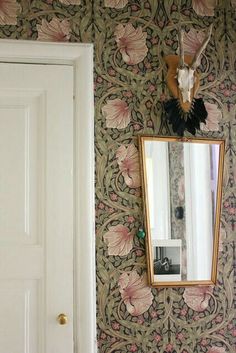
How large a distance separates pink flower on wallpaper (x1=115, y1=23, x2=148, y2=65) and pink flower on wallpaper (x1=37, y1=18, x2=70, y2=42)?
0.23 m

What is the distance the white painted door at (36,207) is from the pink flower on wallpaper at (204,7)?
685mm

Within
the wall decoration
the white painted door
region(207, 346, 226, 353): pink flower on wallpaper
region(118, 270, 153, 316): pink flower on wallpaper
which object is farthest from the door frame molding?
region(207, 346, 226, 353): pink flower on wallpaper

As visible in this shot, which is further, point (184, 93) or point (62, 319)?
point (184, 93)

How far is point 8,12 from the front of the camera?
2.34 metres

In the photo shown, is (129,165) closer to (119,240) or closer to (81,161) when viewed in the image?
(81,161)

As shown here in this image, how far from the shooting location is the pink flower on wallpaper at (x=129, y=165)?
235 centimetres

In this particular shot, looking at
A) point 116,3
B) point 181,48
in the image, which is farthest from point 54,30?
point 181,48

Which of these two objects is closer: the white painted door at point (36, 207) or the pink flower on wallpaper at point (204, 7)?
the white painted door at point (36, 207)

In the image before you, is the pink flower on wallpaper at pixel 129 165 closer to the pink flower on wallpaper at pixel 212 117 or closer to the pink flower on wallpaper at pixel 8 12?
the pink flower on wallpaper at pixel 212 117

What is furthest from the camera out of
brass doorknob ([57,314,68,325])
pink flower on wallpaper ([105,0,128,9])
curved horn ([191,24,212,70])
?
pink flower on wallpaper ([105,0,128,9])

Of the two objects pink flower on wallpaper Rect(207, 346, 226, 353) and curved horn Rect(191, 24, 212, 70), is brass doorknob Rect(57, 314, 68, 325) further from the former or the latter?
curved horn Rect(191, 24, 212, 70)

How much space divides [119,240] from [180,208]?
0.31 metres

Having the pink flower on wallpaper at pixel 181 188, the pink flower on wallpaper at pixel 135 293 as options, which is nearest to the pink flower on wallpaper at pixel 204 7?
the pink flower on wallpaper at pixel 181 188

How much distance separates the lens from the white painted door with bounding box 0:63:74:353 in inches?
87.4
